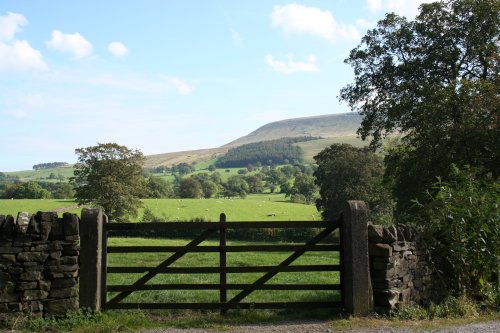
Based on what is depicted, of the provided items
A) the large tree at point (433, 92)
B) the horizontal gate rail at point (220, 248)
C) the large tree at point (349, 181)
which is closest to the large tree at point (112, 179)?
the large tree at point (349, 181)

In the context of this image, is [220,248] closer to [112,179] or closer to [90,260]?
[90,260]

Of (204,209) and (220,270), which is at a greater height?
(220,270)

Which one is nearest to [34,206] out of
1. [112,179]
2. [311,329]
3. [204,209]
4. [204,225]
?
[112,179]

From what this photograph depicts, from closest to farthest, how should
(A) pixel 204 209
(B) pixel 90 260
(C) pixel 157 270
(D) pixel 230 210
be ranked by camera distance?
1. (B) pixel 90 260
2. (C) pixel 157 270
3. (D) pixel 230 210
4. (A) pixel 204 209

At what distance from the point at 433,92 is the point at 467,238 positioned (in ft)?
56.0

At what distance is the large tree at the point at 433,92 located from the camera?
75.1 feet

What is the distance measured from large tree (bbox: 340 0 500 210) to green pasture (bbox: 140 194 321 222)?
3477 cm

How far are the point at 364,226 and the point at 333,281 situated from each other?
200 inches

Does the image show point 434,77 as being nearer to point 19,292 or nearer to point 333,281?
point 333,281

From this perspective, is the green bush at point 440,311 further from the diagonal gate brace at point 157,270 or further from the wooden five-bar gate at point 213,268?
the diagonal gate brace at point 157,270

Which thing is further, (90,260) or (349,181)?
(349,181)

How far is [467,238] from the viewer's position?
9.27m

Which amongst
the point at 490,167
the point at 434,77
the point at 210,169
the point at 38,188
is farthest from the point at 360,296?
the point at 210,169

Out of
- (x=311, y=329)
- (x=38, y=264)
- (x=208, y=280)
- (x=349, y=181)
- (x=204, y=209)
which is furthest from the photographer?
(x=204, y=209)
